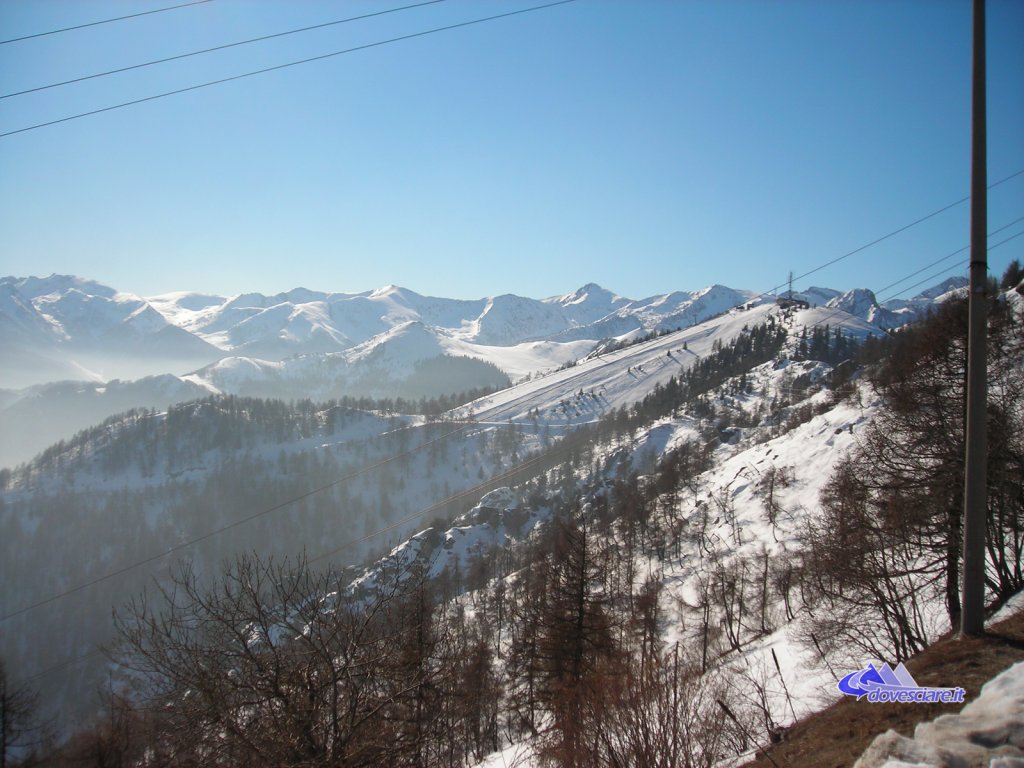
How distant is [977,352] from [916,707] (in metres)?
6.18

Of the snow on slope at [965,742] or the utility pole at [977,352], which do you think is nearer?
the snow on slope at [965,742]

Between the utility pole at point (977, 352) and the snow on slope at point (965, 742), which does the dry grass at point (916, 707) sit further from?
the snow on slope at point (965, 742)

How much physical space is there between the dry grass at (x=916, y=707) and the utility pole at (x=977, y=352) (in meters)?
0.61

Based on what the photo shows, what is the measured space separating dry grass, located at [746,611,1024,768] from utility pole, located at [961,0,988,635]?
24.2 inches

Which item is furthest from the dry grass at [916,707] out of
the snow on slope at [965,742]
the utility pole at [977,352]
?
the snow on slope at [965,742]

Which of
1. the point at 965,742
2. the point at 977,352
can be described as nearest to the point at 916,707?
the point at 965,742

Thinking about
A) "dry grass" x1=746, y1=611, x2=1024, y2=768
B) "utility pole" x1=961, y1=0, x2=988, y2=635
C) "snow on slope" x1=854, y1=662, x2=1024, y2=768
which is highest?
"utility pole" x1=961, y1=0, x2=988, y2=635

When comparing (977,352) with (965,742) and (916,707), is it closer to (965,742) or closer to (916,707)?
(916,707)

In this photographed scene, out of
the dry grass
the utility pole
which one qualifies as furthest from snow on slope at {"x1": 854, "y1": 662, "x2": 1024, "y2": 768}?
the utility pole

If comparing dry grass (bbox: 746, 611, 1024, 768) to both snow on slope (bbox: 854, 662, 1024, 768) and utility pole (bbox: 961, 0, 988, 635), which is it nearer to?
utility pole (bbox: 961, 0, 988, 635)

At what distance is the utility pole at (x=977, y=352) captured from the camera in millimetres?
9664

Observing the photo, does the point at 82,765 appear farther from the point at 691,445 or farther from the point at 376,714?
the point at 691,445

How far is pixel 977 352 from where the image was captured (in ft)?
32.2

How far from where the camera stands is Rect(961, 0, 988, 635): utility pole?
9.66 metres
